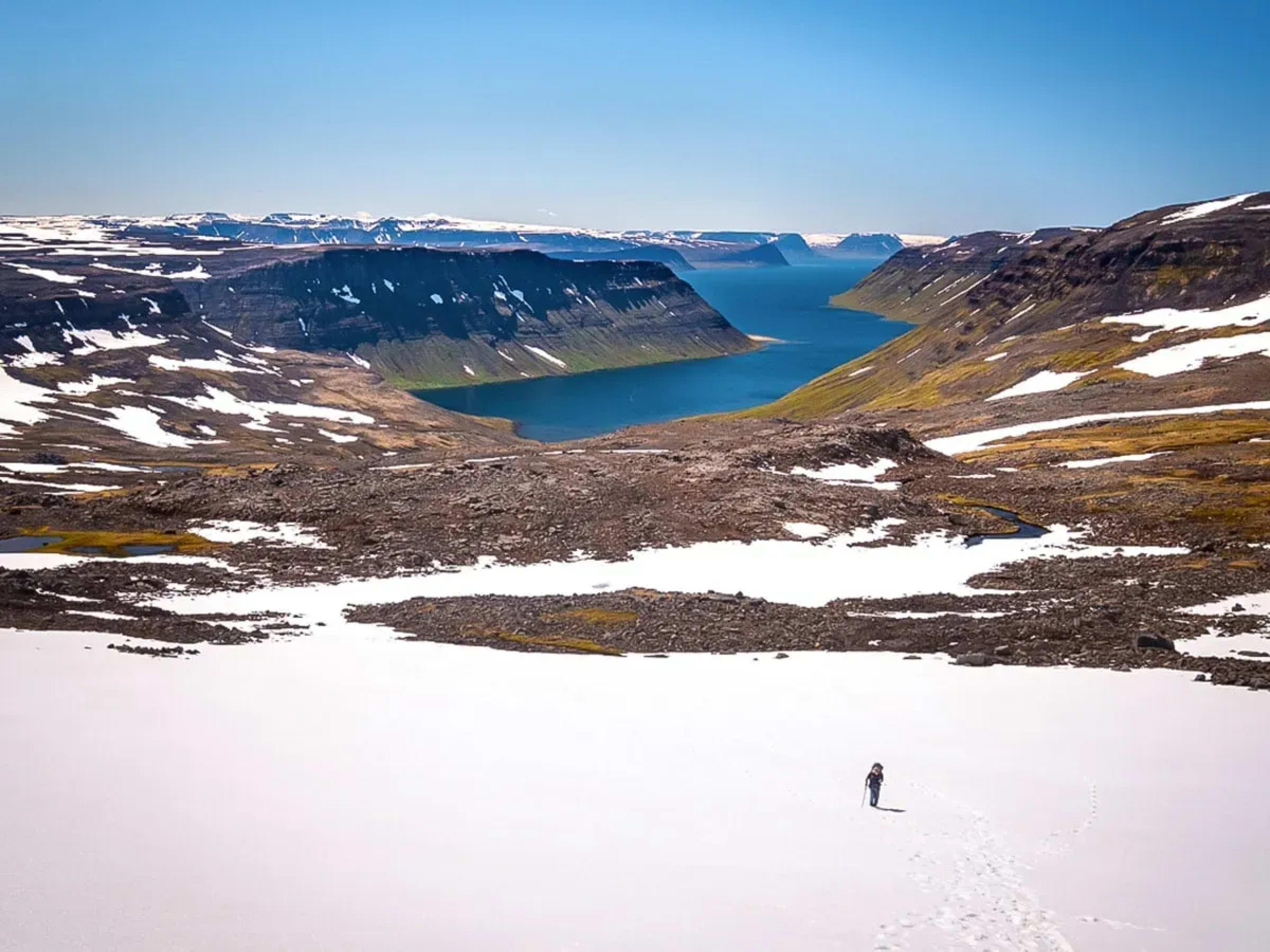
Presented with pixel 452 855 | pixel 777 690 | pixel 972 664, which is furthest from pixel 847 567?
pixel 452 855

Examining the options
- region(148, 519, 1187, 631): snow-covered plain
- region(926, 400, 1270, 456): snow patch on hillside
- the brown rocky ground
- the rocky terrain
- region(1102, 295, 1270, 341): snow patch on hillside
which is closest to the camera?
the brown rocky ground

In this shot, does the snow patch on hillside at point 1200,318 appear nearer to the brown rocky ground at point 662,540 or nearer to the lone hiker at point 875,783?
the brown rocky ground at point 662,540

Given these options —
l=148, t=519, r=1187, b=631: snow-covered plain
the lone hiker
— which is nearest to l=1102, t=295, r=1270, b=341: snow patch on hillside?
l=148, t=519, r=1187, b=631: snow-covered plain

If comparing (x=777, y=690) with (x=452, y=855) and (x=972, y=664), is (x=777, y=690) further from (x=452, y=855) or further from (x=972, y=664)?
(x=452, y=855)

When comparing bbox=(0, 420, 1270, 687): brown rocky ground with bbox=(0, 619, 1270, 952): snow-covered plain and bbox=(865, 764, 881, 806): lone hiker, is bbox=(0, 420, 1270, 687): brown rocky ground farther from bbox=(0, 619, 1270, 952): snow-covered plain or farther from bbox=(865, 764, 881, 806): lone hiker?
bbox=(865, 764, 881, 806): lone hiker

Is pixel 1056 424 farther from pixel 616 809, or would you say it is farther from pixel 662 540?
pixel 616 809
